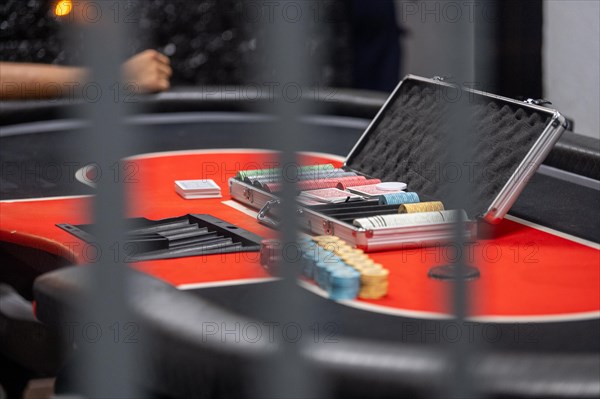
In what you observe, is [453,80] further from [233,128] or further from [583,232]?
[233,128]

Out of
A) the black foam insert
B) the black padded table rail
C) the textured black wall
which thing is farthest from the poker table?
the textured black wall

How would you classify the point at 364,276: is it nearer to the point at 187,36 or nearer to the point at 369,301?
the point at 369,301

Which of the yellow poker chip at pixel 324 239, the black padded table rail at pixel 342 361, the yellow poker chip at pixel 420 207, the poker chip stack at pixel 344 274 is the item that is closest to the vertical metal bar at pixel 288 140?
the black padded table rail at pixel 342 361

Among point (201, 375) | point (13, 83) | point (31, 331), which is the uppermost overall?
point (13, 83)

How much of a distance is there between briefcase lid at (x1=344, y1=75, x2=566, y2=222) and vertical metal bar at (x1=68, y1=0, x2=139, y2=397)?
1.03m

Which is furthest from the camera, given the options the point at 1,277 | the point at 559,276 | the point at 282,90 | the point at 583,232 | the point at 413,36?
the point at 413,36

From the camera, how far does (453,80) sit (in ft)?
A: 1.19

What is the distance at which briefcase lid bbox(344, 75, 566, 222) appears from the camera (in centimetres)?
156

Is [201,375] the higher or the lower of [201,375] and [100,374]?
the lower

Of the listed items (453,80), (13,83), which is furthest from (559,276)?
(13,83)

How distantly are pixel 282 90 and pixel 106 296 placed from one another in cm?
9

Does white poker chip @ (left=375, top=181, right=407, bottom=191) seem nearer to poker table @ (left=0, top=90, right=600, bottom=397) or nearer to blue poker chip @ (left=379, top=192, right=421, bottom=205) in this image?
blue poker chip @ (left=379, top=192, right=421, bottom=205)

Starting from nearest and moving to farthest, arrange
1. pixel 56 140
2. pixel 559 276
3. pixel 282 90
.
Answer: pixel 282 90, pixel 559 276, pixel 56 140

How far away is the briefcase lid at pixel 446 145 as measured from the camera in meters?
1.56
